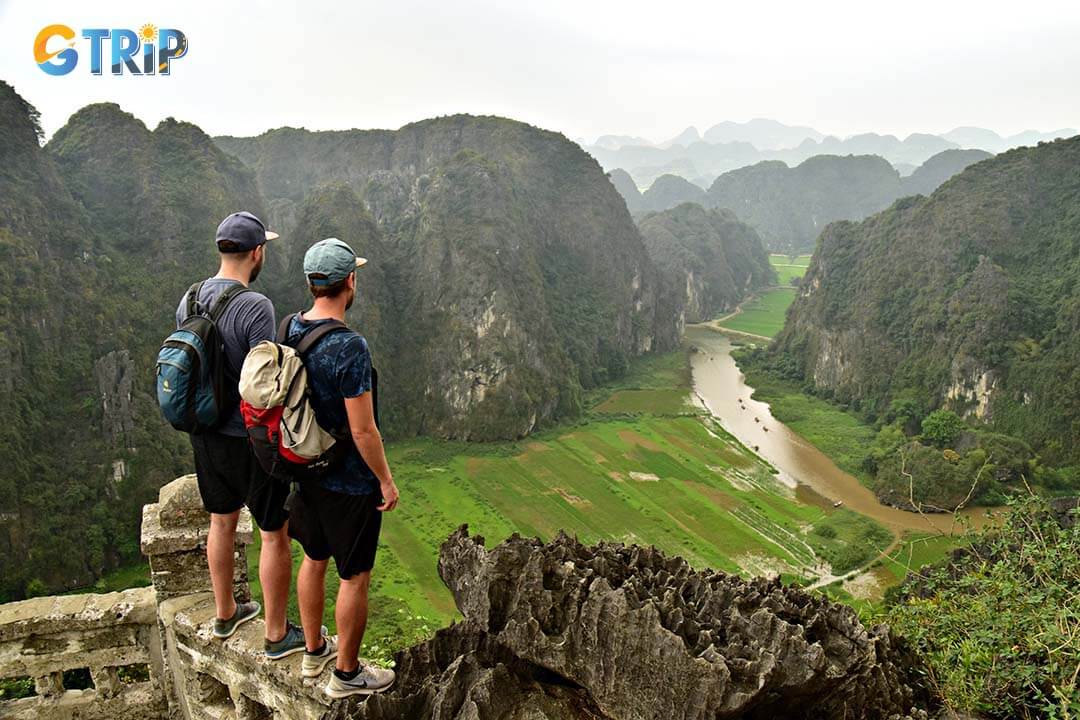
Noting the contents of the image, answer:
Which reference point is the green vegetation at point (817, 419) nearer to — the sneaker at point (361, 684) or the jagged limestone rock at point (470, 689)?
the jagged limestone rock at point (470, 689)

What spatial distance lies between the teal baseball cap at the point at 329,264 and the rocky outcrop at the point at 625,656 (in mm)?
2110

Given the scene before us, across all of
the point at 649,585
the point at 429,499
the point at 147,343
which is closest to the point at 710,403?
the point at 429,499

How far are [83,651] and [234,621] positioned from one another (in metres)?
1.25

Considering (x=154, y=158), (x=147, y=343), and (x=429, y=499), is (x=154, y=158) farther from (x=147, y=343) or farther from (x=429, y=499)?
(x=429, y=499)

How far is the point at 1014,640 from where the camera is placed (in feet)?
16.2

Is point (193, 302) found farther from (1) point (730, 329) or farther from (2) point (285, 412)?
(1) point (730, 329)

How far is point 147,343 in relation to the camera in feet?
141

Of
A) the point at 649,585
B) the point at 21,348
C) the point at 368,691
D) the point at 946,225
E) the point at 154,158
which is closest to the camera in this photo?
the point at 368,691

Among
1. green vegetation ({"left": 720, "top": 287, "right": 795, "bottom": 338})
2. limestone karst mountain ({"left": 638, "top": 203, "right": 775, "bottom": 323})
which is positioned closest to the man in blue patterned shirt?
limestone karst mountain ({"left": 638, "top": 203, "right": 775, "bottom": 323})

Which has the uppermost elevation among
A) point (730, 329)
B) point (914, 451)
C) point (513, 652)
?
point (513, 652)

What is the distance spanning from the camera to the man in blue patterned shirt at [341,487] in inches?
123

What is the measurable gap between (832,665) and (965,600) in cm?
423

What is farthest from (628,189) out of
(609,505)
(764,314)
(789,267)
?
(609,505)

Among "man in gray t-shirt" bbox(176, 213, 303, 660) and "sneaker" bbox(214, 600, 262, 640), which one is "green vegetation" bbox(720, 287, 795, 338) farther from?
"man in gray t-shirt" bbox(176, 213, 303, 660)
